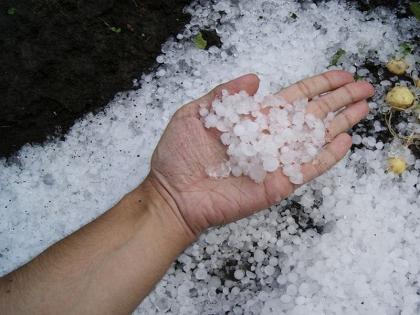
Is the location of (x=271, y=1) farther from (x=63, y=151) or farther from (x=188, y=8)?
(x=63, y=151)

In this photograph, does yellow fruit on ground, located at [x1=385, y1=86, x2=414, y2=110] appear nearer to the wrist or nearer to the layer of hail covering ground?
the layer of hail covering ground

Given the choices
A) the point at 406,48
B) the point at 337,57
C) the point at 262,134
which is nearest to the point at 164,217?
the point at 262,134

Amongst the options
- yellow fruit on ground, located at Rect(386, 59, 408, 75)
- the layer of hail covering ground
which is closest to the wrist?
the layer of hail covering ground

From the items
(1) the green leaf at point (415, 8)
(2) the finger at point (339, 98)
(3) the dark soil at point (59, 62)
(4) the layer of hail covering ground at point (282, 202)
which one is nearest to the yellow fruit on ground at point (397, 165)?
(4) the layer of hail covering ground at point (282, 202)

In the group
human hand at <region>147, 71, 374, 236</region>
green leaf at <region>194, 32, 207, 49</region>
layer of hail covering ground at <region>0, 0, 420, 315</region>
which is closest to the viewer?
human hand at <region>147, 71, 374, 236</region>

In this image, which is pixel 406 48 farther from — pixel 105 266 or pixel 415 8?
pixel 105 266

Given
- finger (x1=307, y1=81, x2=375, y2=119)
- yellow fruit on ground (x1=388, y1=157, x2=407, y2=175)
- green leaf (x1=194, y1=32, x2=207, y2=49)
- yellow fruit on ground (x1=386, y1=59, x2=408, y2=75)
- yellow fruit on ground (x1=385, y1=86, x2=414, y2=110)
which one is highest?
green leaf (x1=194, y1=32, x2=207, y2=49)
